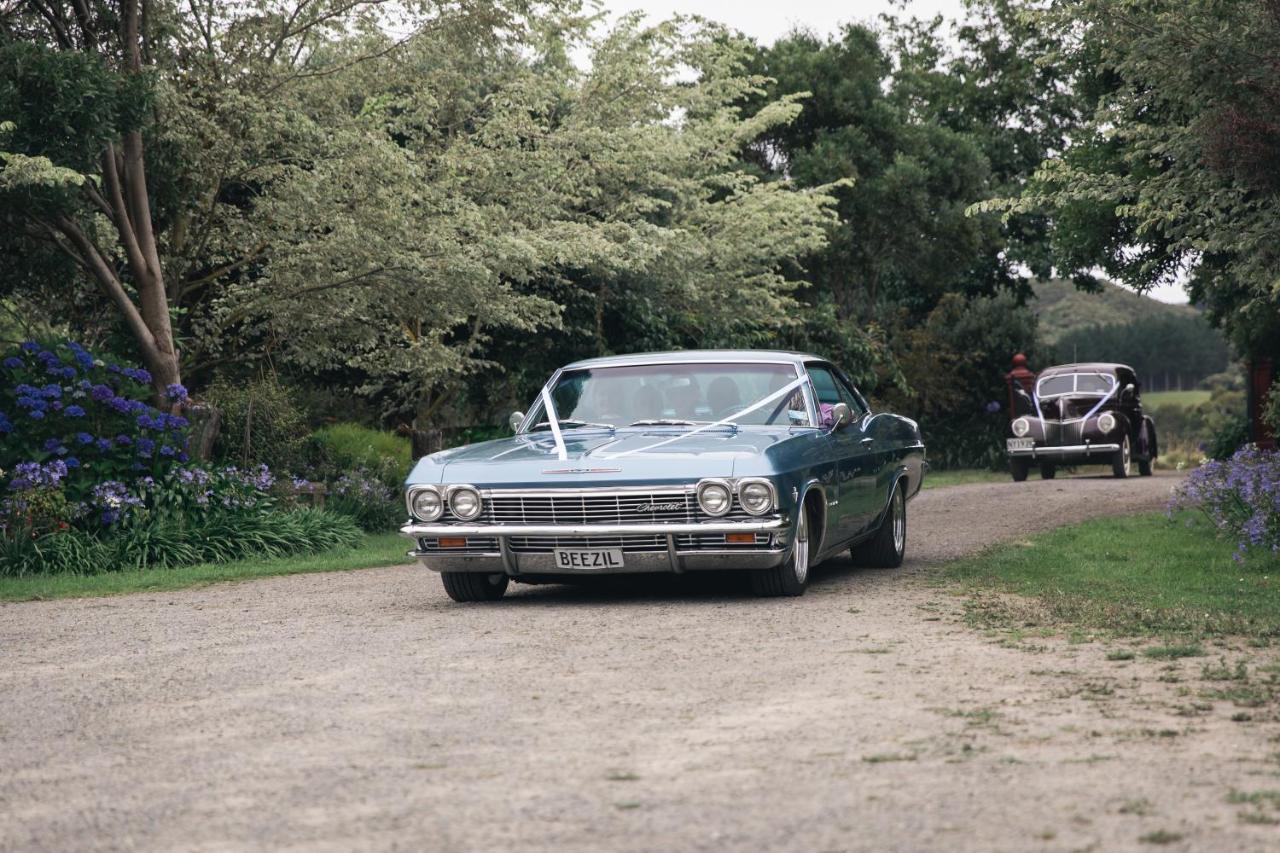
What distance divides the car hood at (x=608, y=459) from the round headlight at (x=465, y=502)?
60mm

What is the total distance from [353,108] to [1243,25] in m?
11.3

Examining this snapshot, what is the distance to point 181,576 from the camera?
1284 cm

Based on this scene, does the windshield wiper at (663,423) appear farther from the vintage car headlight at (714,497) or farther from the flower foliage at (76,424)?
the flower foliage at (76,424)

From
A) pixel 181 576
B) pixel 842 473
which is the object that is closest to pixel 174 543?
pixel 181 576

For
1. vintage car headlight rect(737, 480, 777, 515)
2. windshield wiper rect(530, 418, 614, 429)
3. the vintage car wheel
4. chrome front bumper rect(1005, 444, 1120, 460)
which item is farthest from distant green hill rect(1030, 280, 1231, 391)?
vintage car headlight rect(737, 480, 777, 515)

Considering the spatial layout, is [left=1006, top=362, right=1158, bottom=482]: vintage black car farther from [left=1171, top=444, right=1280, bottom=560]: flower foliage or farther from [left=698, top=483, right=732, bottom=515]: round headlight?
[left=698, top=483, right=732, bottom=515]: round headlight

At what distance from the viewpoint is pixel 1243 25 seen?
10.6 m

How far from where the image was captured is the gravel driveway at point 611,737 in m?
4.67

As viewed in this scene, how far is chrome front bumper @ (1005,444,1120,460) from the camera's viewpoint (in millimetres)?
26938

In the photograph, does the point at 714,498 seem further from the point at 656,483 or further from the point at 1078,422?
the point at 1078,422

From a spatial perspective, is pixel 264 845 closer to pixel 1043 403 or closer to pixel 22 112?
pixel 22 112

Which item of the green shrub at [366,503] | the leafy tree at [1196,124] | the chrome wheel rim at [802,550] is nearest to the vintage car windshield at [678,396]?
the chrome wheel rim at [802,550]

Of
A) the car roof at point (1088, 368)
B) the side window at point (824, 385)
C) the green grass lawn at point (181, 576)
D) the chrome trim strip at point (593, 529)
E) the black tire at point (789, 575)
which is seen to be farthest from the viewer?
the car roof at point (1088, 368)

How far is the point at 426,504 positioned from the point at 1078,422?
1905 cm
